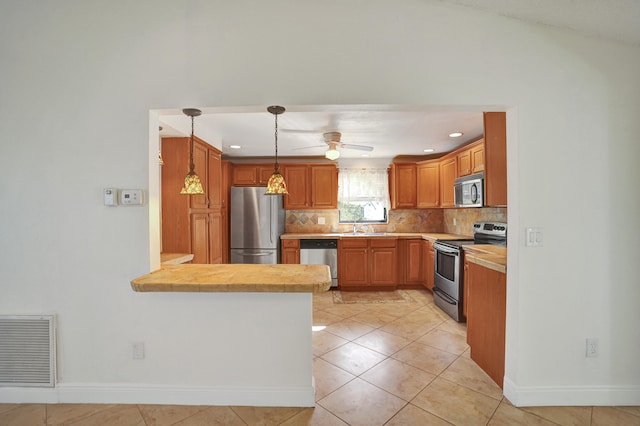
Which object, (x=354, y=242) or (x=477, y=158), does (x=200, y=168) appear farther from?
(x=477, y=158)

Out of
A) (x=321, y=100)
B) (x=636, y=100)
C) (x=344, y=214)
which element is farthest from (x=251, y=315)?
(x=344, y=214)

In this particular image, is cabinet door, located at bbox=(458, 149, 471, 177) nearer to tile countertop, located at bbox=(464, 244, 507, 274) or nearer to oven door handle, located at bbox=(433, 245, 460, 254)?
oven door handle, located at bbox=(433, 245, 460, 254)

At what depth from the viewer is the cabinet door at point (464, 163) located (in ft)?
11.9

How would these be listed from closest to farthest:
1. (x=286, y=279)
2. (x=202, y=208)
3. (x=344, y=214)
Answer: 1. (x=286, y=279)
2. (x=202, y=208)
3. (x=344, y=214)

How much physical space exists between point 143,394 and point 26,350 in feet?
2.66

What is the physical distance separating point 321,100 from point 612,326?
92.3 inches

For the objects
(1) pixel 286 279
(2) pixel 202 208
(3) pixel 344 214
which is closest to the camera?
(1) pixel 286 279

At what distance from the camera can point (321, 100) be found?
179cm

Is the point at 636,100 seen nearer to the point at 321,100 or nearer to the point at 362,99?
the point at 362,99

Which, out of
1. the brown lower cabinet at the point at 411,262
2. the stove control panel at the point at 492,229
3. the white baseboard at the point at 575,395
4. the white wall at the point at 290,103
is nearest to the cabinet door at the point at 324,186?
the brown lower cabinet at the point at 411,262

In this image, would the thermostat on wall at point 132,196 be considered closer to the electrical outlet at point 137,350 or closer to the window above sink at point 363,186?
the electrical outlet at point 137,350

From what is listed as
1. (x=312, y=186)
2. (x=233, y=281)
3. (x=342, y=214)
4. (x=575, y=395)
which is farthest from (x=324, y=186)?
(x=575, y=395)

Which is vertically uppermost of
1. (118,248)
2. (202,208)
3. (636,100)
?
(636,100)

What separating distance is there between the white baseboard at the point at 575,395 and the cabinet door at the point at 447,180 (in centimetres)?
264
